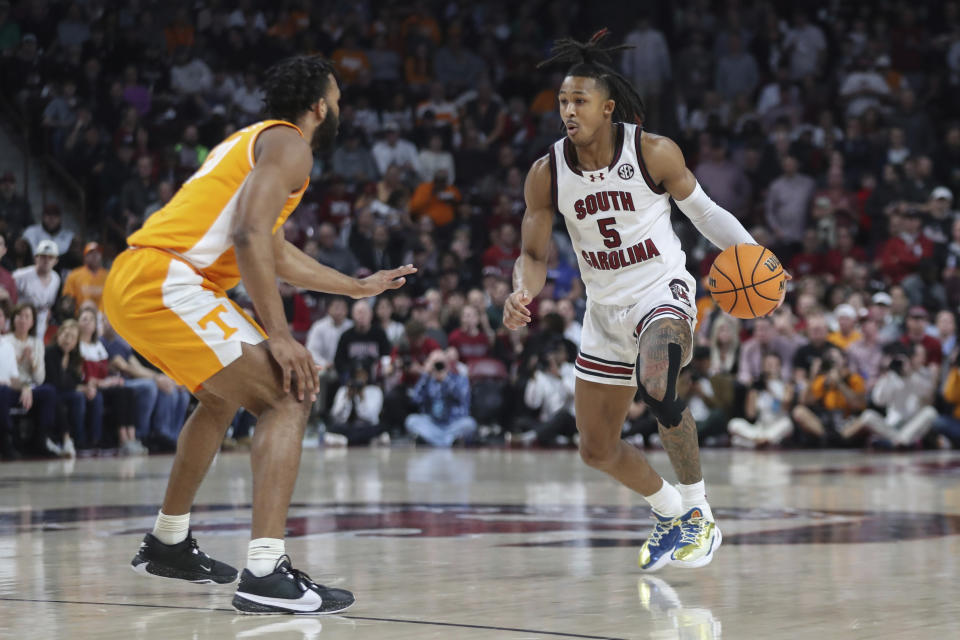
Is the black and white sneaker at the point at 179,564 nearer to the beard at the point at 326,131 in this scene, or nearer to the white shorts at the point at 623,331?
the beard at the point at 326,131

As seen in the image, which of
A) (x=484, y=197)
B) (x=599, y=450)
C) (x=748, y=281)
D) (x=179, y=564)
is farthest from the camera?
(x=484, y=197)

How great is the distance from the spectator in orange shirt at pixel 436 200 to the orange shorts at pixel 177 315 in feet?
43.5

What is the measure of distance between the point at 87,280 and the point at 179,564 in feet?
32.3

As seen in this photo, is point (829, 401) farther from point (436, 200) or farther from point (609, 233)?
point (609, 233)

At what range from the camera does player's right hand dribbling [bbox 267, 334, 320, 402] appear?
441cm

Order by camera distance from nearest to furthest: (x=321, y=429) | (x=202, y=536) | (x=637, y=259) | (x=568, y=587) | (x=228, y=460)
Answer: (x=568, y=587) < (x=637, y=259) < (x=202, y=536) < (x=228, y=460) < (x=321, y=429)

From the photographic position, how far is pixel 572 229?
595 centimetres

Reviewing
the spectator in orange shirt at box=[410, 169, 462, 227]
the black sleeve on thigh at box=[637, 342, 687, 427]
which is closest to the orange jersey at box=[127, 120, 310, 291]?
the black sleeve on thigh at box=[637, 342, 687, 427]

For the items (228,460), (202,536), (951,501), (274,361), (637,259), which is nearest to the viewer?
(274,361)

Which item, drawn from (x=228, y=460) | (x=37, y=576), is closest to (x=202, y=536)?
(x=37, y=576)

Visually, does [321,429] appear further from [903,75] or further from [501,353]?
[903,75]

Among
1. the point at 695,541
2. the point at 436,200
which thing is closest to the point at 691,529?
the point at 695,541

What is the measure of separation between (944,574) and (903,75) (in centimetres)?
1568

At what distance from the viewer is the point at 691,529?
5.51 meters
